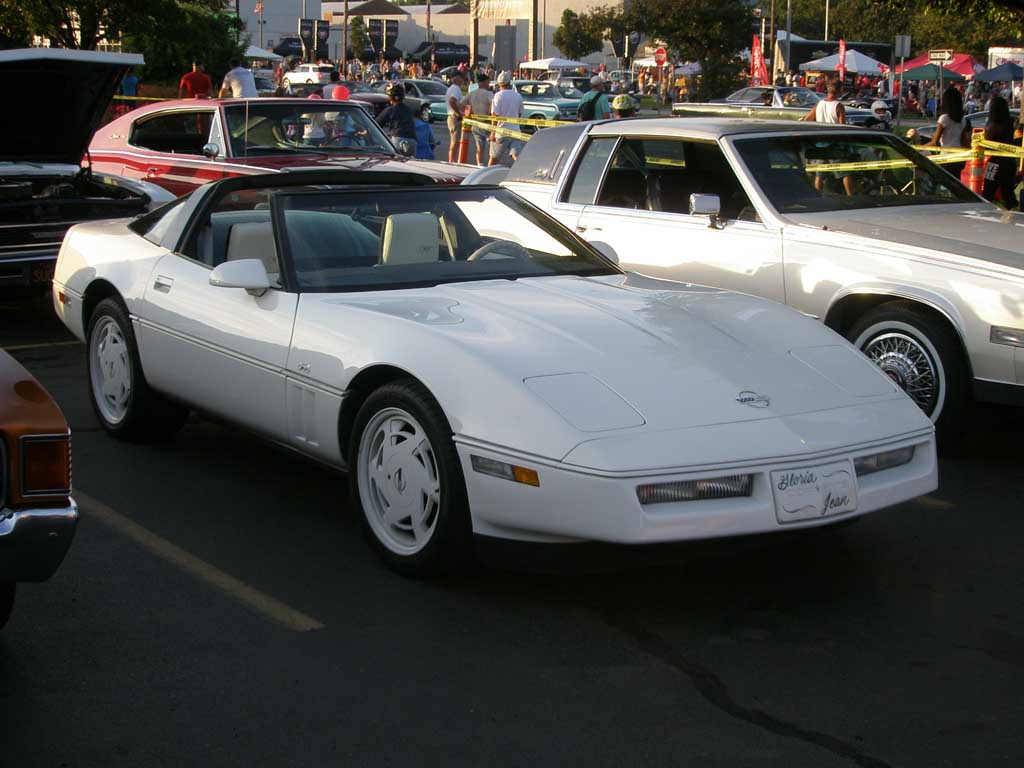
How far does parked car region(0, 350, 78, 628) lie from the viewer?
3395mm

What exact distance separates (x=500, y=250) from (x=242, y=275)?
112 cm

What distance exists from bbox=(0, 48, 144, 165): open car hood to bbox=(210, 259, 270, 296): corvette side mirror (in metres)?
4.09

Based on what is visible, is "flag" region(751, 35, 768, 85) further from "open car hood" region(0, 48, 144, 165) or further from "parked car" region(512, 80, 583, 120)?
"open car hood" region(0, 48, 144, 165)

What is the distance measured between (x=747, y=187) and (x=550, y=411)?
148 inches

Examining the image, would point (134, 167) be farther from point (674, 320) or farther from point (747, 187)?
point (674, 320)

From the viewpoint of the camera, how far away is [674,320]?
16.2 ft

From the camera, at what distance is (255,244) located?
222 inches

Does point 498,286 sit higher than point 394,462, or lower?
higher

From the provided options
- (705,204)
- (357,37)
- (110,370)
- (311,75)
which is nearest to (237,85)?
(705,204)

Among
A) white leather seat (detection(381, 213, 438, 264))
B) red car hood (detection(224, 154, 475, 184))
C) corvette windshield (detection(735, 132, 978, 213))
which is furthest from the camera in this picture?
red car hood (detection(224, 154, 475, 184))

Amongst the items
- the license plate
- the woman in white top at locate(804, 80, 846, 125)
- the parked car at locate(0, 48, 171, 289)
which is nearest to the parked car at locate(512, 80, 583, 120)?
the woman in white top at locate(804, 80, 846, 125)

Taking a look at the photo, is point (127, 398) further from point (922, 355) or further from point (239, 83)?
point (239, 83)

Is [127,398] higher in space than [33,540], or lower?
lower

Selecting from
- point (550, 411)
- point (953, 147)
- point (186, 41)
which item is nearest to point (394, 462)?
point (550, 411)
